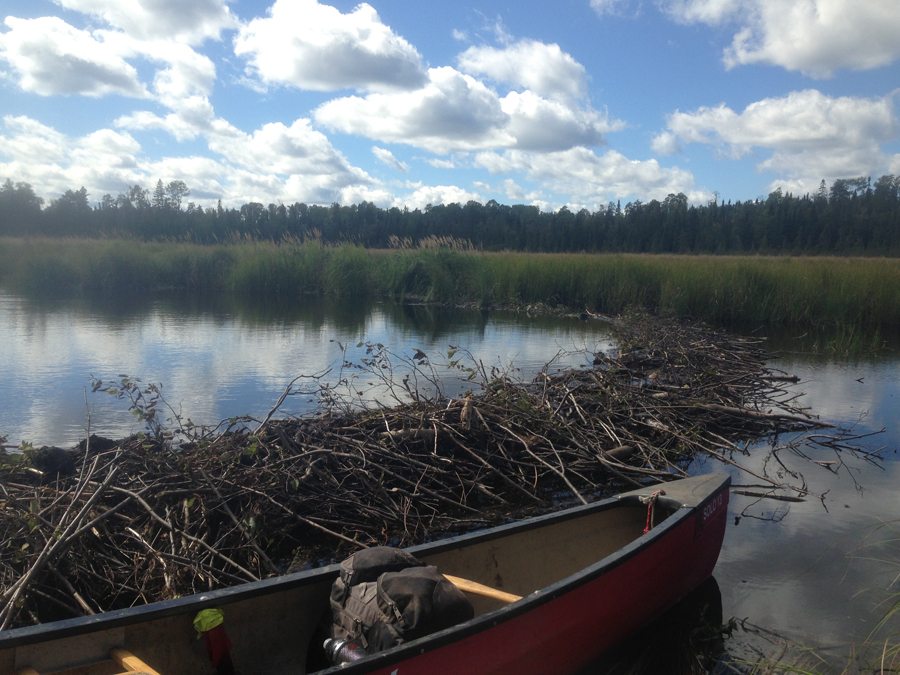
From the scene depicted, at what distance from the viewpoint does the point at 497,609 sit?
2295 mm

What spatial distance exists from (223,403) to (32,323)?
8.26 meters

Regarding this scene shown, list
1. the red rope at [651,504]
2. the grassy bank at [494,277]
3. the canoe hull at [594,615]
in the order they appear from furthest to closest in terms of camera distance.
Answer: the grassy bank at [494,277], the red rope at [651,504], the canoe hull at [594,615]

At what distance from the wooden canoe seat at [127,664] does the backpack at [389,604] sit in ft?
2.28

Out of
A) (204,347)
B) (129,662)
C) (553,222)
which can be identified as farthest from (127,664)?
(553,222)

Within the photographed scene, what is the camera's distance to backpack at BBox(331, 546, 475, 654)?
2.21m

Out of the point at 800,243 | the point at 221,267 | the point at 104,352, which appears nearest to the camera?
the point at 104,352

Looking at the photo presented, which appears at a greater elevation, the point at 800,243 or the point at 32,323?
the point at 800,243

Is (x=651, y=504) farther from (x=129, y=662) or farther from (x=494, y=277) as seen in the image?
(x=494, y=277)

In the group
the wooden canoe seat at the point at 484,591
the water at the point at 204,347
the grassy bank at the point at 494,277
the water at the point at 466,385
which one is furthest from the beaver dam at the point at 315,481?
the grassy bank at the point at 494,277

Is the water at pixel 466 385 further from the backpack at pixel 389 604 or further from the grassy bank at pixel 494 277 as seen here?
the grassy bank at pixel 494 277

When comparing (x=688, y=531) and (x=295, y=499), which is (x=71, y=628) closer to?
(x=295, y=499)

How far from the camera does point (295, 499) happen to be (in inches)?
158

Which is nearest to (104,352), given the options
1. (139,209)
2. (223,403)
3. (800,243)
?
(223,403)

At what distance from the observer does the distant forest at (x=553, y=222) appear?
1565 inches
